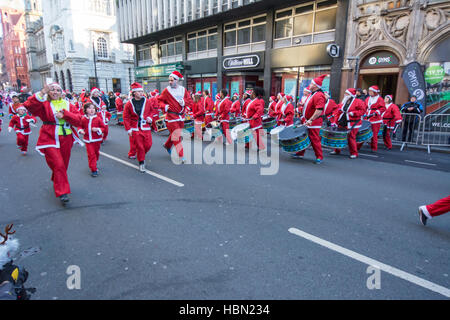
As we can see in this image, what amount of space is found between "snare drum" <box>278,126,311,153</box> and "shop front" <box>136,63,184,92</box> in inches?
864

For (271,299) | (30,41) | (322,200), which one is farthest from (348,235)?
(30,41)

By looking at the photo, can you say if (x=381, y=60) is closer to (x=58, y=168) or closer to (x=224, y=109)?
(x=224, y=109)

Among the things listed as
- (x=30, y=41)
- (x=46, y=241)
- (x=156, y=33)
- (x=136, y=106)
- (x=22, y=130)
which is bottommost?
(x=46, y=241)

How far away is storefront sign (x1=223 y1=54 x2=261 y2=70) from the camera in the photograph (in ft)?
67.0

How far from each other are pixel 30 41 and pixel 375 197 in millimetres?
92210

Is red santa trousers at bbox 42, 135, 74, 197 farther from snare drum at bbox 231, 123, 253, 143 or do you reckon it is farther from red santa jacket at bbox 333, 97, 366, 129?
red santa jacket at bbox 333, 97, 366, 129

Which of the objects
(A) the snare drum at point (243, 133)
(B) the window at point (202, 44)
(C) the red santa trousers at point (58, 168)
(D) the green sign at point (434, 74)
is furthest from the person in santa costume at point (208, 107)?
(B) the window at point (202, 44)

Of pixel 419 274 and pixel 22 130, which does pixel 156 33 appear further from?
pixel 419 274

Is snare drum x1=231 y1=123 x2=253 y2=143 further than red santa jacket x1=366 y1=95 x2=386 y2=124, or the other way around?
red santa jacket x1=366 y1=95 x2=386 y2=124

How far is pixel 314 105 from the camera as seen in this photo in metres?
7.40

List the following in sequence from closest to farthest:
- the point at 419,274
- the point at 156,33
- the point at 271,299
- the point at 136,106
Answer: the point at 271,299
the point at 419,274
the point at 136,106
the point at 156,33

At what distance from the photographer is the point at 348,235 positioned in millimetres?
3701

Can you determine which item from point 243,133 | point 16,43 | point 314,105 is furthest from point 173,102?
point 16,43

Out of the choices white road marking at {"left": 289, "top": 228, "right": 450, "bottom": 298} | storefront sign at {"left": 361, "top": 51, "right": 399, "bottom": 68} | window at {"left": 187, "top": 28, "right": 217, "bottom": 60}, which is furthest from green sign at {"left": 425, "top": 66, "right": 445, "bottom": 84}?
window at {"left": 187, "top": 28, "right": 217, "bottom": 60}
